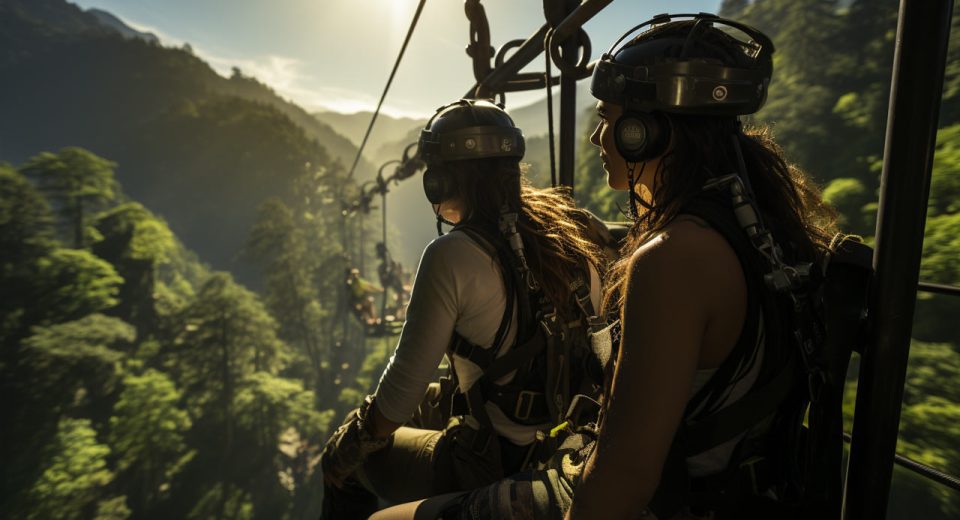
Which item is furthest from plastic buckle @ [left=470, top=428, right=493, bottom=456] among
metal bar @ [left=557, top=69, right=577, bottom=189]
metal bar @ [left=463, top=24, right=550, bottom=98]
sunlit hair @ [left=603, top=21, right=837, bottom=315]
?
metal bar @ [left=463, top=24, right=550, bottom=98]

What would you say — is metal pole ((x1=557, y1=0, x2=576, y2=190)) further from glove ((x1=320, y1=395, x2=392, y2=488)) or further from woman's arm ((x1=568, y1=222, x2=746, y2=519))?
woman's arm ((x1=568, y1=222, x2=746, y2=519))

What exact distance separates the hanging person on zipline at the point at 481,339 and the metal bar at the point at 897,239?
2.99 ft

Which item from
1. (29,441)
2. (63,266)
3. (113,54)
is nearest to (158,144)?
(113,54)

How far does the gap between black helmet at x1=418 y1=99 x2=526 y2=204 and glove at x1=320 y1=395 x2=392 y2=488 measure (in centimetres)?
107

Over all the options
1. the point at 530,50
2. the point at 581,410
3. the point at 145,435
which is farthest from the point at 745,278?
the point at 145,435

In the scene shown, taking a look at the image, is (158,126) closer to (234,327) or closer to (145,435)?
(234,327)

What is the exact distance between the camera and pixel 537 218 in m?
2.30

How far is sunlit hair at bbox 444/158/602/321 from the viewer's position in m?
2.15

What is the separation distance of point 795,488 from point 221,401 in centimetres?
3696

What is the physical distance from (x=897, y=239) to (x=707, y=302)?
53 cm

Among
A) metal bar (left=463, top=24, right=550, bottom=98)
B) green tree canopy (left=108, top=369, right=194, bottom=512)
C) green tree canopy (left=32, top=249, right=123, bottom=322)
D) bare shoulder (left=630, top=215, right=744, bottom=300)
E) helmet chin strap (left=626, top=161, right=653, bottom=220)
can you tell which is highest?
metal bar (left=463, top=24, right=550, bottom=98)

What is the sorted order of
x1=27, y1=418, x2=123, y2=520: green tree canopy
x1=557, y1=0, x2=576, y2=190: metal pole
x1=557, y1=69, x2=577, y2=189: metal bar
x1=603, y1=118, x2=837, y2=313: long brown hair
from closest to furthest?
x1=603, y1=118, x2=837, y2=313: long brown hair
x1=557, y1=0, x2=576, y2=190: metal pole
x1=557, y1=69, x2=577, y2=189: metal bar
x1=27, y1=418, x2=123, y2=520: green tree canopy

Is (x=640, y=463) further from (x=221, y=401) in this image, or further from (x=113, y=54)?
(x=113, y=54)

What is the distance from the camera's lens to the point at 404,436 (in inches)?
95.3
